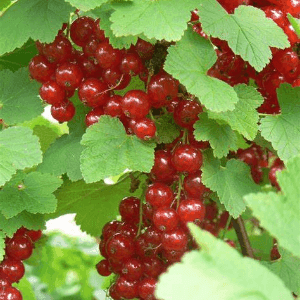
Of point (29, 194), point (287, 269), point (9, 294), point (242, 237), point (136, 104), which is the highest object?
point (136, 104)

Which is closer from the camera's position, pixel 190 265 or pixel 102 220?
pixel 190 265

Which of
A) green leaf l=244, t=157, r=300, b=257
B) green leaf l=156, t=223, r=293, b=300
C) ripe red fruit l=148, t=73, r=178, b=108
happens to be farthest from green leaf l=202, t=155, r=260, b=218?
green leaf l=156, t=223, r=293, b=300

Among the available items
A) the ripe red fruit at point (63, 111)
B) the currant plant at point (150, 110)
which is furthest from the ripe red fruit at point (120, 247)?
the ripe red fruit at point (63, 111)

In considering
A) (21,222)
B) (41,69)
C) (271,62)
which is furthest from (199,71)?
(21,222)

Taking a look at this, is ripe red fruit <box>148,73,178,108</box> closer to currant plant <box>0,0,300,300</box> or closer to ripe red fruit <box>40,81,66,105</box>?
currant plant <box>0,0,300,300</box>

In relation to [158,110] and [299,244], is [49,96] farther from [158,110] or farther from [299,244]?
[299,244]

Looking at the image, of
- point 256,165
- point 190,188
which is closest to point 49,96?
point 190,188

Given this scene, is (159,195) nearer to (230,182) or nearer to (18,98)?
(230,182)

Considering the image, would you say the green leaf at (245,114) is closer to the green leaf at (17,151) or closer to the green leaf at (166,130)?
the green leaf at (166,130)
